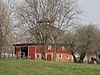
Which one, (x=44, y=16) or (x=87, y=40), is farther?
(x=87, y=40)

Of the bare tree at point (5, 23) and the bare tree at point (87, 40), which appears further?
the bare tree at point (87, 40)

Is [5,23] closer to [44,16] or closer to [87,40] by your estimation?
[44,16]

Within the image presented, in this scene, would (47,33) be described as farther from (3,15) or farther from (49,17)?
(3,15)

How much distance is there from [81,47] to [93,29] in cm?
579

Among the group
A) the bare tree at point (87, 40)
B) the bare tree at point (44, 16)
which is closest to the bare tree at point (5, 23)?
the bare tree at point (44, 16)

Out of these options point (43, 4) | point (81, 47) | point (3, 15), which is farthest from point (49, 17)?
point (81, 47)

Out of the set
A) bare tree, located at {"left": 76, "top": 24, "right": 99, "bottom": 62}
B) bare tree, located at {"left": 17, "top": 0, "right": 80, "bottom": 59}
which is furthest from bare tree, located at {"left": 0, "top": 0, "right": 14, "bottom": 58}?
bare tree, located at {"left": 76, "top": 24, "right": 99, "bottom": 62}

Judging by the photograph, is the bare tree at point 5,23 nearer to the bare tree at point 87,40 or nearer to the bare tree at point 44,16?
the bare tree at point 44,16

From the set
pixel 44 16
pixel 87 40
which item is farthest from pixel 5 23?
pixel 87 40

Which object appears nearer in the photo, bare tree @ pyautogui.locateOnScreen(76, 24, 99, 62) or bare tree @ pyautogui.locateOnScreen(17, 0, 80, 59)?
bare tree @ pyautogui.locateOnScreen(17, 0, 80, 59)

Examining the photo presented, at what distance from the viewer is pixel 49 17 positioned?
171ft

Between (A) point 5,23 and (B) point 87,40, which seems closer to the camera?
(A) point 5,23

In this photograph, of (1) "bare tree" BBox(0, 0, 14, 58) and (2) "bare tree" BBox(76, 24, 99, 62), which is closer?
(1) "bare tree" BBox(0, 0, 14, 58)

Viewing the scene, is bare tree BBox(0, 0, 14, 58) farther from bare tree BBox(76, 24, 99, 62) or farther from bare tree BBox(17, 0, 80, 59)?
bare tree BBox(76, 24, 99, 62)
